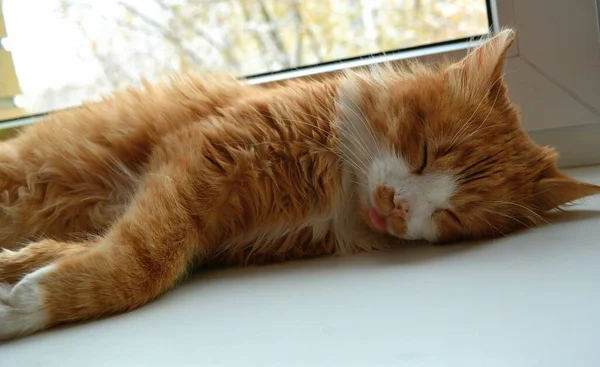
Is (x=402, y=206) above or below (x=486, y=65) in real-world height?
below

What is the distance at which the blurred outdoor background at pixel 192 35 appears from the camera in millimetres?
1948

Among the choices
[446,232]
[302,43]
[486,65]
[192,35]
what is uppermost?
[192,35]

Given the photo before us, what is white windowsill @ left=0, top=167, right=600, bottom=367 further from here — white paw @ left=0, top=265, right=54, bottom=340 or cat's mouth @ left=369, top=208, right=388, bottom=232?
cat's mouth @ left=369, top=208, right=388, bottom=232

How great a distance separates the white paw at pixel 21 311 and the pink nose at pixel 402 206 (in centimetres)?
81

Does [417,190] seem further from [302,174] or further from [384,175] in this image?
[302,174]

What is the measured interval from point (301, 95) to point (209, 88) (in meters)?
0.33

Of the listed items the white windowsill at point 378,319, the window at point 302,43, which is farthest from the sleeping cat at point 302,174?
the window at point 302,43

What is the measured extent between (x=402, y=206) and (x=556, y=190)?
1.41 ft

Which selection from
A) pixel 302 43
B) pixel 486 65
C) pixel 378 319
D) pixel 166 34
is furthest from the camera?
pixel 166 34

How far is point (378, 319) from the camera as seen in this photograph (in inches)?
36.8

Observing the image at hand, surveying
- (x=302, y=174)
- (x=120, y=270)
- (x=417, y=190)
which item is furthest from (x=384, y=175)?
(x=120, y=270)

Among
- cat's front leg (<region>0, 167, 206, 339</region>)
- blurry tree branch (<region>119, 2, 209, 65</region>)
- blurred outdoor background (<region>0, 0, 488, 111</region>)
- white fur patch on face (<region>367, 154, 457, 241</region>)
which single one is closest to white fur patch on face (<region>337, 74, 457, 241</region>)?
white fur patch on face (<region>367, 154, 457, 241</region>)

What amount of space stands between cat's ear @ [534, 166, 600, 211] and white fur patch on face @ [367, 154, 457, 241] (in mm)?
255

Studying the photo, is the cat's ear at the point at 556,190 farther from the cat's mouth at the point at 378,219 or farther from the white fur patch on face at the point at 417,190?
the cat's mouth at the point at 378,219
